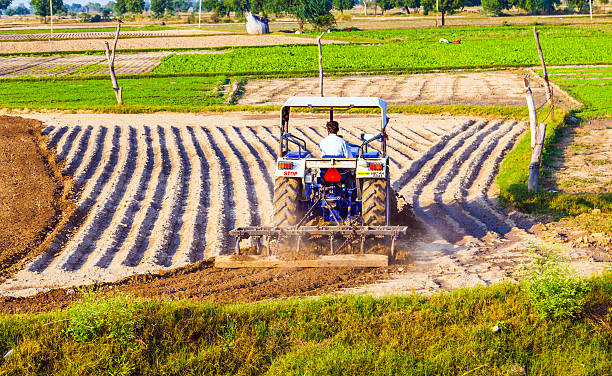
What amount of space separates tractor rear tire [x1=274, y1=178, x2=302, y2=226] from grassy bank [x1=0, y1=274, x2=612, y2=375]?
2478 mm

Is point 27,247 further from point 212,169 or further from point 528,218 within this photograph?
point 528,218

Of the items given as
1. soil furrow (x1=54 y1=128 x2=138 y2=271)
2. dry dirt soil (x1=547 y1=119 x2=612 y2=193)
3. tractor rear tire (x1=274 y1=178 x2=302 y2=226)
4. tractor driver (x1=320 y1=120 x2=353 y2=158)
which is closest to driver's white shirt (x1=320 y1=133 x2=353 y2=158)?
tractor driver (x1=320 y1=120 x2=353 y2=158)

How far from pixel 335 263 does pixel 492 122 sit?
607 inches

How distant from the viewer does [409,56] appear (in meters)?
45.7

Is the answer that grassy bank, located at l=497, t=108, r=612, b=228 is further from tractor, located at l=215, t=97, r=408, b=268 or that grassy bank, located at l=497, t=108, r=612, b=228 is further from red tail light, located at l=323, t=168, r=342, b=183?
red tail light, located at l=323, t=168, r=342, b=183

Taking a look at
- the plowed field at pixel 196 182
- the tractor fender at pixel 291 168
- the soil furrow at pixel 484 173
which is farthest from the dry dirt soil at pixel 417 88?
the tractor fender at pixel 291 168

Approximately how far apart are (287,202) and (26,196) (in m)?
6.63

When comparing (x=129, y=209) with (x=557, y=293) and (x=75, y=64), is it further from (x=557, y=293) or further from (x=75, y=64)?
(x=75, y=64)

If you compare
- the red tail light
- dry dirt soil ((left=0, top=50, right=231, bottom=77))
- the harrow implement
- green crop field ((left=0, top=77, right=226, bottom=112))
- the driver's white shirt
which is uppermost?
dry dirt soil ((left=0, top=50, right=231, bottom=77))

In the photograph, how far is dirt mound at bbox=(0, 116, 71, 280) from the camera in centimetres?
1051

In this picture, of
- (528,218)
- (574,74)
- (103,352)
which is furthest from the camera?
(574,74)

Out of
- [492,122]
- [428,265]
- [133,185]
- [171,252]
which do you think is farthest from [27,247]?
[492,122]

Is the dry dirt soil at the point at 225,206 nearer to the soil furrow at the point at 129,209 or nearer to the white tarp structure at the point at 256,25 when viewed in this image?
the soil furrow at the point at 129,209

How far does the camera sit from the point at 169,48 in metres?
57.4
